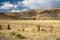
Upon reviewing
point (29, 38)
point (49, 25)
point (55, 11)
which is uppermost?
point (55, 11)

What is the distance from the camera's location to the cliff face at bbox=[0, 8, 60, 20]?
11.6ft

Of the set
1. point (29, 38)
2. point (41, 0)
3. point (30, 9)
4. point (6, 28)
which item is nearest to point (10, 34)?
point (6, 28)

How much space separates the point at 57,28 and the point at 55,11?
352 millimetres

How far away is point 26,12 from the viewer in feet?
12.1

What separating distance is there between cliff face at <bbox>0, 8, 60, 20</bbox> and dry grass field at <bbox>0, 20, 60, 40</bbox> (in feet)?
0.28

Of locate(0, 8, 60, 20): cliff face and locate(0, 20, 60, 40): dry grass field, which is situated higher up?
locate(0, 8, 60, 20): cliff face

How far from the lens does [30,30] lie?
3598mm

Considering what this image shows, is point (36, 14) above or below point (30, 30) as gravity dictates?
above

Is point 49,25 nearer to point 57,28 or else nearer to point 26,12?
point 57,28

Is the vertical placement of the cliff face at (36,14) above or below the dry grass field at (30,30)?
above

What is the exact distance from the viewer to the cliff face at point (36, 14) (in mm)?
3551

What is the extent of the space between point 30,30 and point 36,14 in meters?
0.36

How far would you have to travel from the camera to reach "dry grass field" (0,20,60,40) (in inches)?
138

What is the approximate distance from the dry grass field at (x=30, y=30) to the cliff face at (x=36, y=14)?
0.09m
